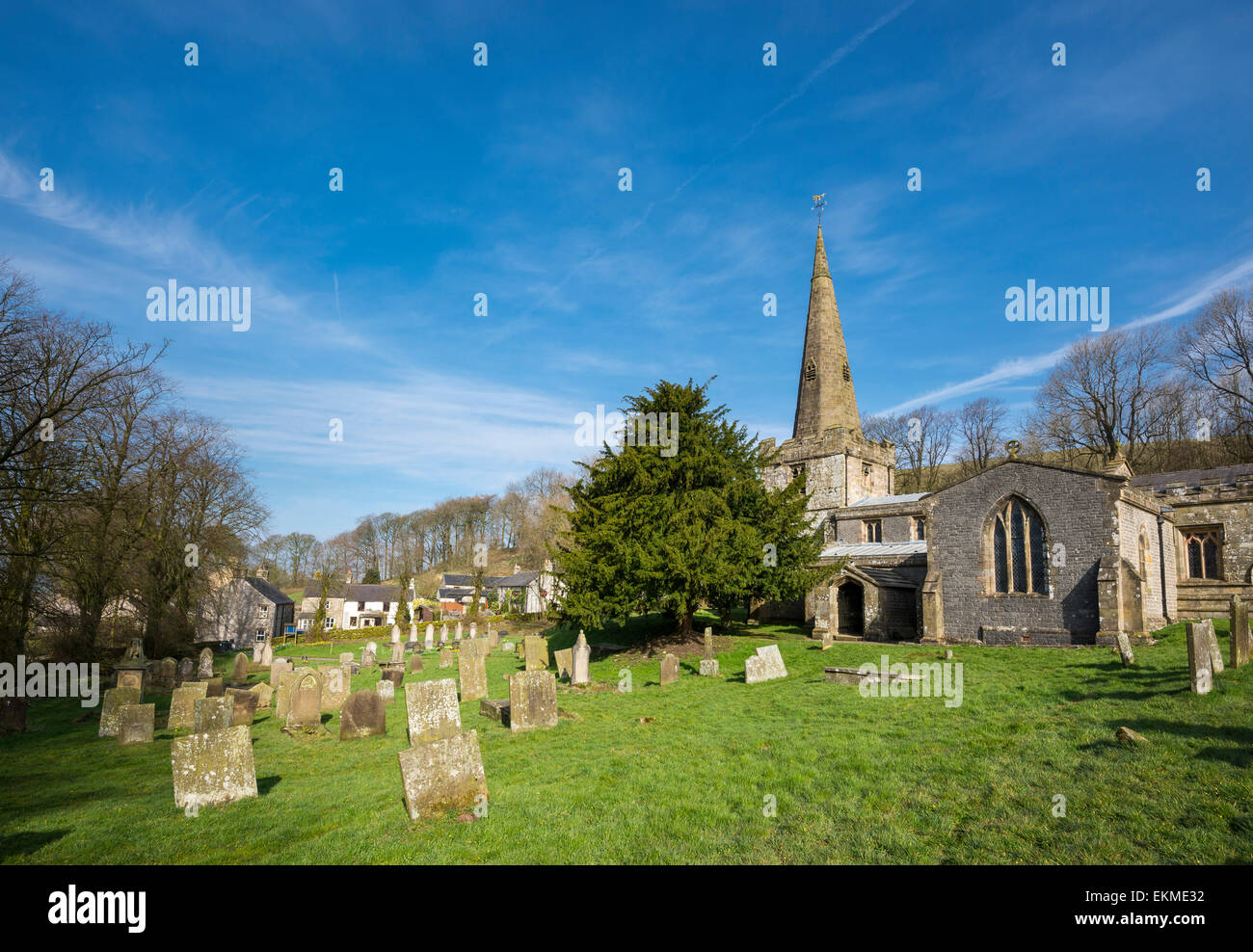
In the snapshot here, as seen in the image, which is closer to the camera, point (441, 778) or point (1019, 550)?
point (441, 778)

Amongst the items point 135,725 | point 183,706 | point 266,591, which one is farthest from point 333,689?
point 266,591

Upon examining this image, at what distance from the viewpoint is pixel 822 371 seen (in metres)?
35.6

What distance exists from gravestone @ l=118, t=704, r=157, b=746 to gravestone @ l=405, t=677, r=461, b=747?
6168 millimetres

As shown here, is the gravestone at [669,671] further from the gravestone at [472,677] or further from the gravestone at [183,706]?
the gravestone at [183,706]

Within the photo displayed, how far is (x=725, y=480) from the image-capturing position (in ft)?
74.8

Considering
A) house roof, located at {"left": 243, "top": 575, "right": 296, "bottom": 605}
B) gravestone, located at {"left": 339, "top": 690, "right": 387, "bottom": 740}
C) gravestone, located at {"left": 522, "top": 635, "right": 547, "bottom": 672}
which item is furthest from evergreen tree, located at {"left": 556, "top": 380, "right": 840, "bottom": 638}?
house roof, located at {"left": 243, "top": 575, "right": 296, "bottom": 605}

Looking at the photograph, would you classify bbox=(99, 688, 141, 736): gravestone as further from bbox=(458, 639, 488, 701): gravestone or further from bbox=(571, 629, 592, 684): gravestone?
bbox=(571, 629, 592, 684): gravestone

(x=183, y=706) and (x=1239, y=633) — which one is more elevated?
(x=1239, y=633)

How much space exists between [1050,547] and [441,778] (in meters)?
20.5

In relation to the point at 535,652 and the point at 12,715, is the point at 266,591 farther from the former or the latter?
the point at 535,652

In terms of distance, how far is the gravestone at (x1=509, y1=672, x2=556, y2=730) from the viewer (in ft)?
39.5
